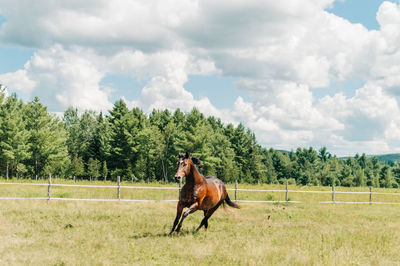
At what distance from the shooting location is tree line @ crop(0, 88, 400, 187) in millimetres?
51969

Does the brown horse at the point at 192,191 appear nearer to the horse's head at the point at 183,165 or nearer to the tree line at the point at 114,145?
the horse's head at the point at 183,165

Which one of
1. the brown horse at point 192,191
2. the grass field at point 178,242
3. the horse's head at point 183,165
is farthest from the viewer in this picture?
the brown horse at point 192,191

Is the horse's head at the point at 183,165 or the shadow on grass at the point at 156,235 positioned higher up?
the horse's head at the point at 183,165

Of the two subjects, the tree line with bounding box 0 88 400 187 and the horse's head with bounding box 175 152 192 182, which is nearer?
the horse's head with bounding box 175 152 192 182

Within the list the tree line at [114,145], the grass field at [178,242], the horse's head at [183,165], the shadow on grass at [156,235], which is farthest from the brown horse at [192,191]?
Answer: the tree line at [114,145]

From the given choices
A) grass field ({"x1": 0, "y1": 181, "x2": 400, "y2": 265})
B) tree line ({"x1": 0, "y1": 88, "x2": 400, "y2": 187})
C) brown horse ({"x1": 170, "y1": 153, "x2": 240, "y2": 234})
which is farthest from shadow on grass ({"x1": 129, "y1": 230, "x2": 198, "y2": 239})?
tree line ({"x1": 0, "y1": 88, "x2": 400, "y2": 187})

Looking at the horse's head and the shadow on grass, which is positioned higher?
the horse's head

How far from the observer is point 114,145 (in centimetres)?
6200

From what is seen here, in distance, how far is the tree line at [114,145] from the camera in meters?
52.0

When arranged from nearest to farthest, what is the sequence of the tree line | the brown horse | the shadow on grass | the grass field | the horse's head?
the grass field
the horse's head
the brown horse
the shadow on grass
the tree line

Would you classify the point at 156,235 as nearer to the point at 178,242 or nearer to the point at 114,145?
the point at 178,242

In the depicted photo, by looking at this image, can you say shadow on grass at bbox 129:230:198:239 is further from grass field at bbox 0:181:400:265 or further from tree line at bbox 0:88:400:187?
tree line at bbox 0:88:400:187

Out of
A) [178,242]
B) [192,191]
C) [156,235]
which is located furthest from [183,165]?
[156,235]

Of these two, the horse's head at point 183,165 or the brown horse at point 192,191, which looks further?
the brown horse at point 192,191
